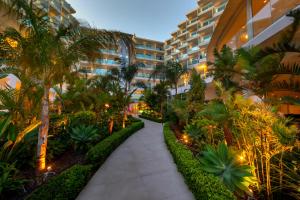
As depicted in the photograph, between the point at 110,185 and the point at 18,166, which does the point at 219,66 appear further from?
the point at 18,166

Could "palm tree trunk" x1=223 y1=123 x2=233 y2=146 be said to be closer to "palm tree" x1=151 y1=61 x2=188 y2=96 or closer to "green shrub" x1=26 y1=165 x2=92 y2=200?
"green shrub" x1=26 y1=165 x2=92 y2=200

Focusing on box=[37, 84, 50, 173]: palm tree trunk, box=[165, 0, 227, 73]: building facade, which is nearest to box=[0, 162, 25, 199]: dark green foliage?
box=[37, 84, 50, 173]: palm tree trunk

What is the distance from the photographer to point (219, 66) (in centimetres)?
823

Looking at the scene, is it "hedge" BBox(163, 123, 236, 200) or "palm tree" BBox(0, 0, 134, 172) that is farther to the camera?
"palm tree" BBox(0, 0, 134, 172)

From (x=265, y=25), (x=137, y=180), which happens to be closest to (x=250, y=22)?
(x=265, y=25)

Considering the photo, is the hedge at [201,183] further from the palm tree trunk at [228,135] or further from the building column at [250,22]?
the building column at [250,22]

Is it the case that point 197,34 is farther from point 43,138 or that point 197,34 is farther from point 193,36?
point 43,138

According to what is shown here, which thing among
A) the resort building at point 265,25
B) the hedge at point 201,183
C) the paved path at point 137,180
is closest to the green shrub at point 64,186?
the paved path at point 137,180

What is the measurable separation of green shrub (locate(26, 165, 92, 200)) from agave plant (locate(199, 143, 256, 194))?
3219 mm

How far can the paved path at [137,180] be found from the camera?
14.0ft

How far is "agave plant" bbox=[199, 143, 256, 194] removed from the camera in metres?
3.53

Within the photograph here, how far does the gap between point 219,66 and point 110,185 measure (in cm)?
696

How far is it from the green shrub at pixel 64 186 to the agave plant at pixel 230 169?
10.6 feet

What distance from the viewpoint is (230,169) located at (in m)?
3.96
